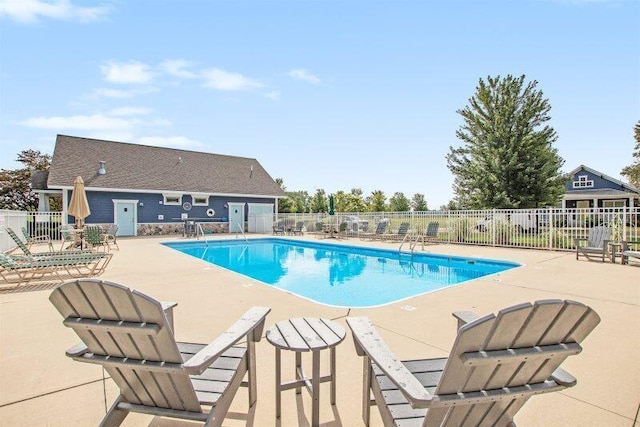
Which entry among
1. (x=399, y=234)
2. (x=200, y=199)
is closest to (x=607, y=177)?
(x=399, y=234)

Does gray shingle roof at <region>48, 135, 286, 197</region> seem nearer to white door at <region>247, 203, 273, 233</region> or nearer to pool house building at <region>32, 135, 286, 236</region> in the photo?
pool house building at <region>32, 135, 286, 236</region>

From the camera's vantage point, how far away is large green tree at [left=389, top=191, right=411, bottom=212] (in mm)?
41531

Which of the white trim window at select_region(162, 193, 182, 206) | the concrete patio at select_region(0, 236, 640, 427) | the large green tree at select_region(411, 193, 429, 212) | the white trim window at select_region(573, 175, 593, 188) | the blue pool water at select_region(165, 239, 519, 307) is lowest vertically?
the blue pool water at select_region(165, 239, 519, 307)

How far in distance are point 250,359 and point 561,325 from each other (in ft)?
6.12

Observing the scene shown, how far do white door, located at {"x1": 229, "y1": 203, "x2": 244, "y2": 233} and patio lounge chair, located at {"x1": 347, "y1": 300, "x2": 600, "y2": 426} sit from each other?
21.4 m

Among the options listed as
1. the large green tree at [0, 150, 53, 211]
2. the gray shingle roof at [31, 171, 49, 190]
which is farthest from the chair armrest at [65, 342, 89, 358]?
the large green tree at [0, 150, 53, 211]

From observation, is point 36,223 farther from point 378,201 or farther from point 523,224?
point 378,201

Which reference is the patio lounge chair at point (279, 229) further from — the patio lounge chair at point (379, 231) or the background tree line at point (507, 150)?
the background tree line at point (507, 150)

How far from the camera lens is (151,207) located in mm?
19297

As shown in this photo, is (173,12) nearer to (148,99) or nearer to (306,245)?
(148,99)

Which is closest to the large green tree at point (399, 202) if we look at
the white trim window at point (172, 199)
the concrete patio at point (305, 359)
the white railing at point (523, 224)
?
the white railing at point (523, 224)

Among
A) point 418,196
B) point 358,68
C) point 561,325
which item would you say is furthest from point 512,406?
point 418,196

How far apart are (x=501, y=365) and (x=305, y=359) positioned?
6.64 ft

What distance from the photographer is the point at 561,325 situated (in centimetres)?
135
